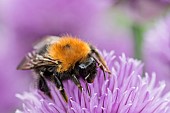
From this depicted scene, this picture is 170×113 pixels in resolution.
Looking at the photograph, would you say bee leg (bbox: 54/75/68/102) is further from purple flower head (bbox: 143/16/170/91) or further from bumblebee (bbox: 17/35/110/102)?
purple flower head (bbox: 143/16/170/91)

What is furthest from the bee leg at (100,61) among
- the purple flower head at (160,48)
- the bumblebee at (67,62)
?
the purple flower head at (160,48)

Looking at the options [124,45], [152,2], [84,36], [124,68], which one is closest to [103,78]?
[124,68]

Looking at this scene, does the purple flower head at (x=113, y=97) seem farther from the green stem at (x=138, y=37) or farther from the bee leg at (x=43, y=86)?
the green stem at (x=138, y=37)

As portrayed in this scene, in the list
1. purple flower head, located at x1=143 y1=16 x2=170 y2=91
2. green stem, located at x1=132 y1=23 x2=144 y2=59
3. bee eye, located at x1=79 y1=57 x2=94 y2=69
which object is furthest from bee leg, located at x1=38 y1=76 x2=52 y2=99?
green stem, located at x1=132 y1=23 x2=144 y2=59

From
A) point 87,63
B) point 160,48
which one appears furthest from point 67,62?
point 160,48

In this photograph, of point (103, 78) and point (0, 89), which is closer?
point (103, 78)

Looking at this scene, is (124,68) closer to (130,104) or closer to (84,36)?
(130,104)
